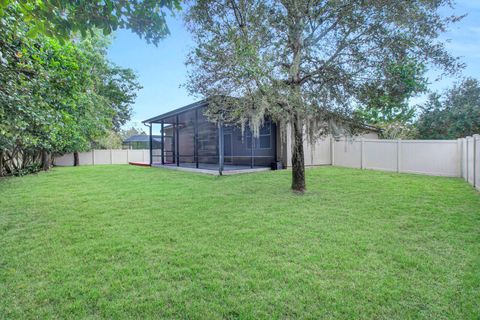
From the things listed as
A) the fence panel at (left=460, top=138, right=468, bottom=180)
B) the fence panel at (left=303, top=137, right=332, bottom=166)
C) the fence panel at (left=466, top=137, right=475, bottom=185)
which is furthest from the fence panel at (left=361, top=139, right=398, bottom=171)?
the fence panel at (left=466, top=137, right=475, bottom=185)

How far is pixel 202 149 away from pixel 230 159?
1.82 m

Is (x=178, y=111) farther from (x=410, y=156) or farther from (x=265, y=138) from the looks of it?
(x=410, y=156)

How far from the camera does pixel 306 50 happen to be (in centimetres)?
586

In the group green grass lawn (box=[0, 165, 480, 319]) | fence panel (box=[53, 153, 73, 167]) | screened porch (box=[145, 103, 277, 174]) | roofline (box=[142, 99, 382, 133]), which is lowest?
green grass lawn (box=[0, 165, 480, 319])

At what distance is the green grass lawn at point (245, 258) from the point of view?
216 cm

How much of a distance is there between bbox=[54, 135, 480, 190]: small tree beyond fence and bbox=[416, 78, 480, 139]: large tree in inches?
283

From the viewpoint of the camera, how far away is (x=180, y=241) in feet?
11.6

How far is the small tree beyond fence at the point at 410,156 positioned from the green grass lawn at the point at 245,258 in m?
1.86

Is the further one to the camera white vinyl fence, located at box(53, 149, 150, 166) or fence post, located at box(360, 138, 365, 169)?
white vinyl fence, located at box(53, 149, 150, 166)

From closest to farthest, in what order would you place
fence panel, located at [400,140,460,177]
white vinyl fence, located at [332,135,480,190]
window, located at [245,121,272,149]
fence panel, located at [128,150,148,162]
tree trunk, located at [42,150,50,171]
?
white vinyl fence, located at [332,135,480,190], fence panel, located at [400,140,460,177], window, located at [245,121,272,149], tree trunk, located at [42,150,50,171], fence panel, located at [128,150,148,162]

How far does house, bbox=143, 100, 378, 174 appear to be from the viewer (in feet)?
37.0

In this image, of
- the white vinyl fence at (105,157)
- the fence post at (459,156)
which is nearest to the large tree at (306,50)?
the fence post at (459,156)

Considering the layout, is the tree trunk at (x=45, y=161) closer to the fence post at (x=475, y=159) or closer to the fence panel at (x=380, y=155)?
the fence panel at (x=380, y=155)

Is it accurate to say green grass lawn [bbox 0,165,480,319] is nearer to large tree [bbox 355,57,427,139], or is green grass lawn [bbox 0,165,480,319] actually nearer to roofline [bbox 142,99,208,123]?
large tree [bbox 355,57,427,139]
